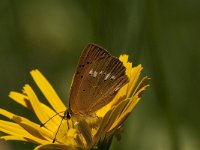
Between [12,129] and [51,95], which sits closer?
[12,129]

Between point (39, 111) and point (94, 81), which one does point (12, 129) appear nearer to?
point (39, 111)

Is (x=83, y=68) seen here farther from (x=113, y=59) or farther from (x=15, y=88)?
(x=15, y=88)

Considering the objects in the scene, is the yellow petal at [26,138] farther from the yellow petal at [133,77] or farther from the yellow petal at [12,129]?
the yellow petal at [133,77]

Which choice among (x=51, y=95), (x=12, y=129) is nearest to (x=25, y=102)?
(x=51, y=95)

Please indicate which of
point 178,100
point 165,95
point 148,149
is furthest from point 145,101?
point 165,95

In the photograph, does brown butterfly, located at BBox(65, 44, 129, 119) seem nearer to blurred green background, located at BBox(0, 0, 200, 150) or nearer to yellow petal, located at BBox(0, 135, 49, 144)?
yellow petal, located at BBox(0, 135, 49, 144)
